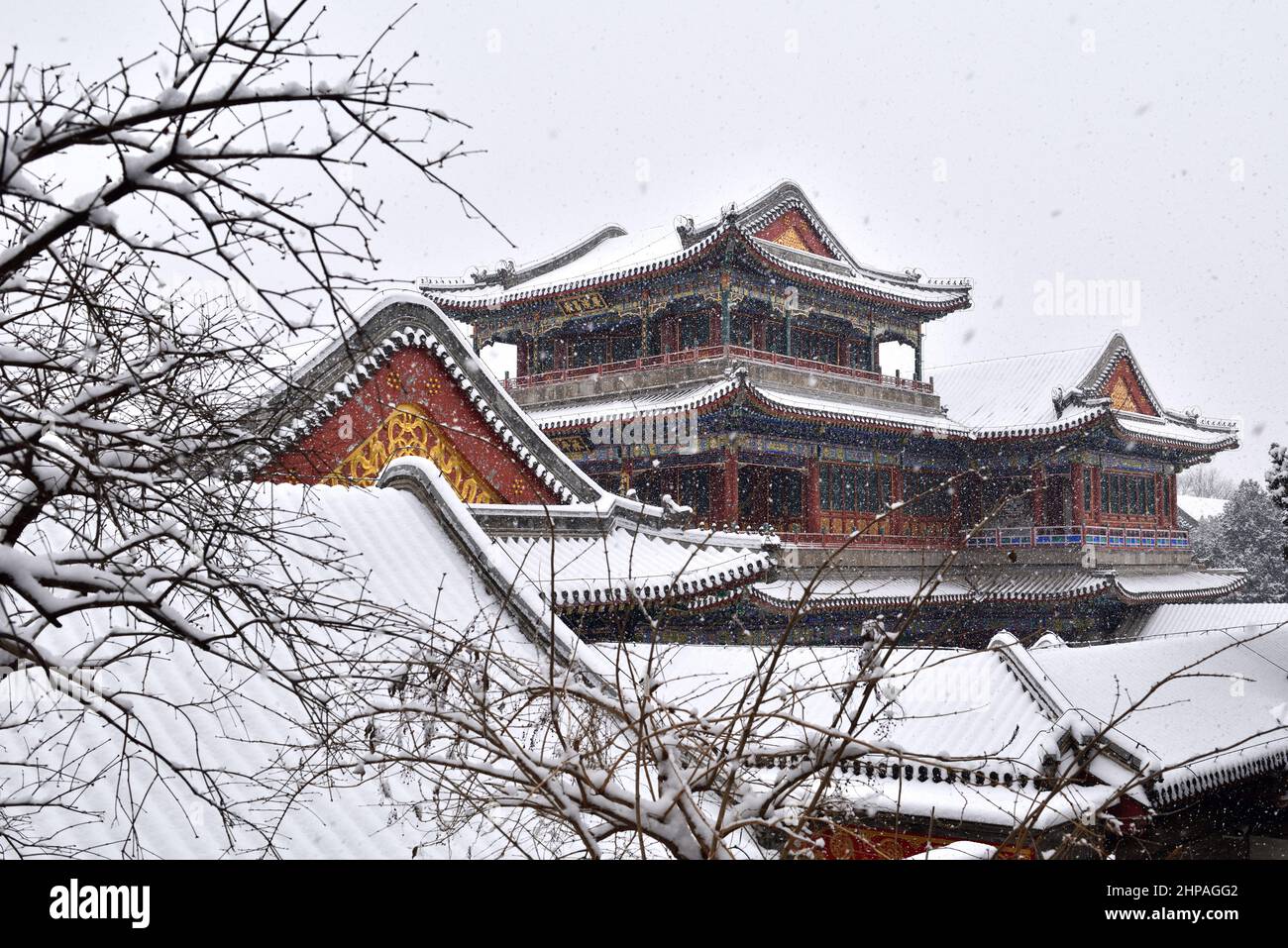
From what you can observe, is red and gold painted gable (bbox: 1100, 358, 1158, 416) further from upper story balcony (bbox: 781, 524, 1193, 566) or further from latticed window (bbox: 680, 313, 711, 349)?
latticed window (bbox: 680, 313, 711, 349)

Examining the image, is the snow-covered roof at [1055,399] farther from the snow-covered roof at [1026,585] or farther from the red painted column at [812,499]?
the red painted column at [812,499]

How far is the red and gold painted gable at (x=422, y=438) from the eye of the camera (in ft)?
29.7

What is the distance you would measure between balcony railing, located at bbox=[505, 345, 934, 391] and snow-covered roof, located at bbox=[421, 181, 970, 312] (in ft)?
4.97

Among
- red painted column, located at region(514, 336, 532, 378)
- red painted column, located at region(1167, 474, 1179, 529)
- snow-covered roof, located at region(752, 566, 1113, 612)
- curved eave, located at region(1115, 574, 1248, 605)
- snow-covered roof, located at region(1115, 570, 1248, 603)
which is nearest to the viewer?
snow-covered roof, located at region(752, 566, 1113, 612)

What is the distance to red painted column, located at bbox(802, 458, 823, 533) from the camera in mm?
18403

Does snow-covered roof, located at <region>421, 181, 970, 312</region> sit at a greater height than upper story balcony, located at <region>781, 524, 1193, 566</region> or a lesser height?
greater

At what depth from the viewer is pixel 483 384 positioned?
9.94 metres

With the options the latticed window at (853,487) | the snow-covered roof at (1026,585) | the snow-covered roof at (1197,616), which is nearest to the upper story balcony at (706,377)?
the latticed window at (853,487)

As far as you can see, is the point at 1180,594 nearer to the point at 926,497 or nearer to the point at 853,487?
the point at 926,497

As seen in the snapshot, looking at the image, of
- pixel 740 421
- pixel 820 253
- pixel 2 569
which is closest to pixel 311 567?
pixel 2 569

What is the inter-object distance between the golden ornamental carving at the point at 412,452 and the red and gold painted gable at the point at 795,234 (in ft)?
36.8

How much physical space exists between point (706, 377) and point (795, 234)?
431 cm

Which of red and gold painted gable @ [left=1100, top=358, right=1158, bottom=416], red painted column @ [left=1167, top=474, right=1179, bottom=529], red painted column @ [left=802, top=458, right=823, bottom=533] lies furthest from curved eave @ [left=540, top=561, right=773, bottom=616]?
red painted column @ [left=1167, top=474, right=1179, bottom=529]
